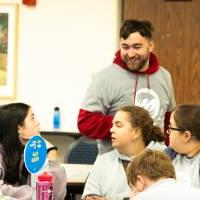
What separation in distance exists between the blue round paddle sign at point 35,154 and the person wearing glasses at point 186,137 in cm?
68

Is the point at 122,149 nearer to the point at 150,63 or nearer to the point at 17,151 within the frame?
the point at 17,151

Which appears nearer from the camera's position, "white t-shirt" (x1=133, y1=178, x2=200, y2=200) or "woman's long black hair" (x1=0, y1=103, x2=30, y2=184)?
"white t-shirt" (x1=133, y1=178, x2=200, y2=200)

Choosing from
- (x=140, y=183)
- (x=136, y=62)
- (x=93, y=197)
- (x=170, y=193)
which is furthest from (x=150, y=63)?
(x=170, y=193)

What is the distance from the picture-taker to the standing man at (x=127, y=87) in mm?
2846

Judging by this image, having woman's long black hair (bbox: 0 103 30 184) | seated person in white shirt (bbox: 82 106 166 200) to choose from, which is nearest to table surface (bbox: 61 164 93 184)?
seated person in white shirt (bbox: 82 106 166 200)

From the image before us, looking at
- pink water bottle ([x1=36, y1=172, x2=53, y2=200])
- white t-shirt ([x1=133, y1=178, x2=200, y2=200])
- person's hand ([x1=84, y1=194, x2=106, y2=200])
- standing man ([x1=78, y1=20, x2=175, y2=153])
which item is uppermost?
standing man ([x1=78, y1=20, x2=175, y2=153])

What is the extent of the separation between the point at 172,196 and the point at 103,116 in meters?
1.38

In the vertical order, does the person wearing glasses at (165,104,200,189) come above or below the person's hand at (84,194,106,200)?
above

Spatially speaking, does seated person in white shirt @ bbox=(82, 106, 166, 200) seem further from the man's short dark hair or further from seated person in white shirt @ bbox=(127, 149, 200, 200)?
seated person in white shirt @ bbox=(127, 149, 200, 200)

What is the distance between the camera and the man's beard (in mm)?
2860

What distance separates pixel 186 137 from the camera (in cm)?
238

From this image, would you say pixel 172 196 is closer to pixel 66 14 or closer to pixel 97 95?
pixel 97 95

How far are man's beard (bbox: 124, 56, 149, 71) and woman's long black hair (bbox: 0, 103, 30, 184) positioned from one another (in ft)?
2.45

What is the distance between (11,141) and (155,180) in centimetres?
102
